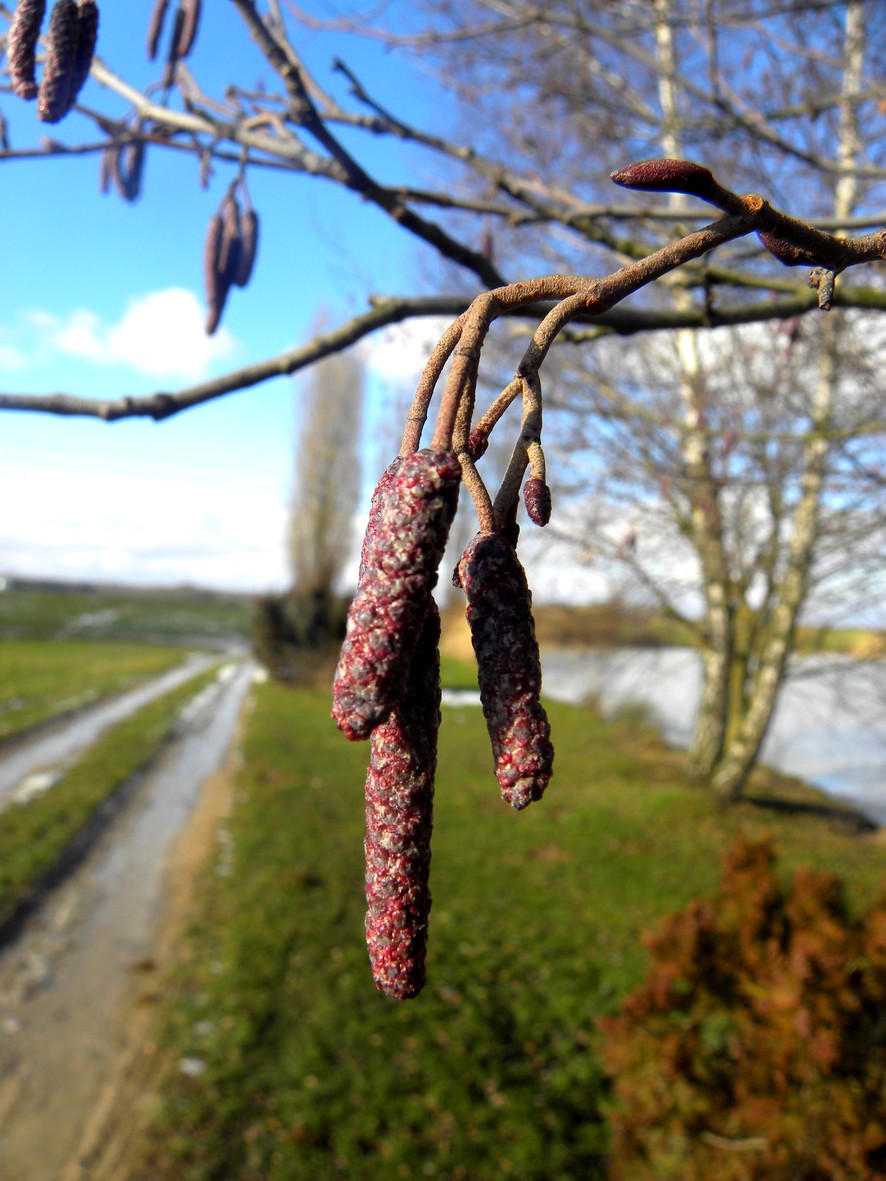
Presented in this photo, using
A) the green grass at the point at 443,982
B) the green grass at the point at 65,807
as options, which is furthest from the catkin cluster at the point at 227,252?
the green grass at the point at 65,807

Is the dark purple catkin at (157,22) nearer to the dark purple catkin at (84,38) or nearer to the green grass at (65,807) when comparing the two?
the dark purple catkin at (84,38)

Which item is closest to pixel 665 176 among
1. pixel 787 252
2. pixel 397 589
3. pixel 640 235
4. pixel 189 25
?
pixel 787 252

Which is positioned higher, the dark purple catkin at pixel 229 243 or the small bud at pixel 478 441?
the dark purple catkin at pixel 229 243

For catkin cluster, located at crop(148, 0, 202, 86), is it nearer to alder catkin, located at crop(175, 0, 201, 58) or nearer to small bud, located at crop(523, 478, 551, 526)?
alder catkin, located at crop(175, 0, 201, 58)

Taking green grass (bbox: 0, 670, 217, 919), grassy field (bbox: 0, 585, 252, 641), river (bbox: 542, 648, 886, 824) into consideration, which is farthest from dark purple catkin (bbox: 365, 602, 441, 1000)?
grassy field (bbox: 0, 585, 252, 641)

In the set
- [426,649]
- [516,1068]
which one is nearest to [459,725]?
[516,1068]
